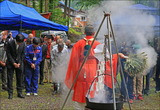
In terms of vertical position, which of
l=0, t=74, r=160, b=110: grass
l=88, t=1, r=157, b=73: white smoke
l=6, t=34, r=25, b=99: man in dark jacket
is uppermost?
l=88, t=1, r=157, b=73: white smoke

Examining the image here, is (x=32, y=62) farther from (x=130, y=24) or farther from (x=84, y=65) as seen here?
(x=130, y=24)

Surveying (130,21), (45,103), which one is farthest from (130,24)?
(45,103)

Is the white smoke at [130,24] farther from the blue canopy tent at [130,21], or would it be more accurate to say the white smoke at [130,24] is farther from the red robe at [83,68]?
the red robe at [83,68]

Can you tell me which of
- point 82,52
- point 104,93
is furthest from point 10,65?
point 104,93

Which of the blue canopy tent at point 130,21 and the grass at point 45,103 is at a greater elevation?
the blue canopy tent at point 130,21

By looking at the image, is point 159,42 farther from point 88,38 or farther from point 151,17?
point 88,38

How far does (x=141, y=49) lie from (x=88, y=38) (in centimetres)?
332

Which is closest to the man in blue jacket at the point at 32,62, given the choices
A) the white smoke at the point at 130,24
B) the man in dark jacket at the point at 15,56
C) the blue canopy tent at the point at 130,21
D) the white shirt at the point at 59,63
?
the man in dark jacket at the point at 15,56

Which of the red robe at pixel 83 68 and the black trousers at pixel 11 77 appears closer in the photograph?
the red robe at pixel 83 68

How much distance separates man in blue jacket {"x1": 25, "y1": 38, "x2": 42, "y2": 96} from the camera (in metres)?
6.76

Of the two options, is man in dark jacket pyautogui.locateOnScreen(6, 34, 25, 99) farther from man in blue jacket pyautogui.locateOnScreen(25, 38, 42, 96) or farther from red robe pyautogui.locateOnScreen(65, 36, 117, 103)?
red robe pyautogui.locateOnScreen(65, 36, 117, 103)

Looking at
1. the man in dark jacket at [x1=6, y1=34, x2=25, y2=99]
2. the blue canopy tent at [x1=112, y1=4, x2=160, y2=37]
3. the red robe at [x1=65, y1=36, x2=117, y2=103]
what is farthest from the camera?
the blue canopy tent at [x1=112, y1=4, x2=160, y2=37]

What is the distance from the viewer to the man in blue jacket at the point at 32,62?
6.76m

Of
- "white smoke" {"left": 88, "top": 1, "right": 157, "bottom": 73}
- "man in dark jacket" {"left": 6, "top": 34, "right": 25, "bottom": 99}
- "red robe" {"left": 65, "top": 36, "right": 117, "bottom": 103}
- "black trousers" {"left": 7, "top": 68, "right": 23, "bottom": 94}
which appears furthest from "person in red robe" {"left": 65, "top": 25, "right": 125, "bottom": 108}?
"white smoke" {"left": 88, "top": 1, "right": 157, "bottom": 73}
